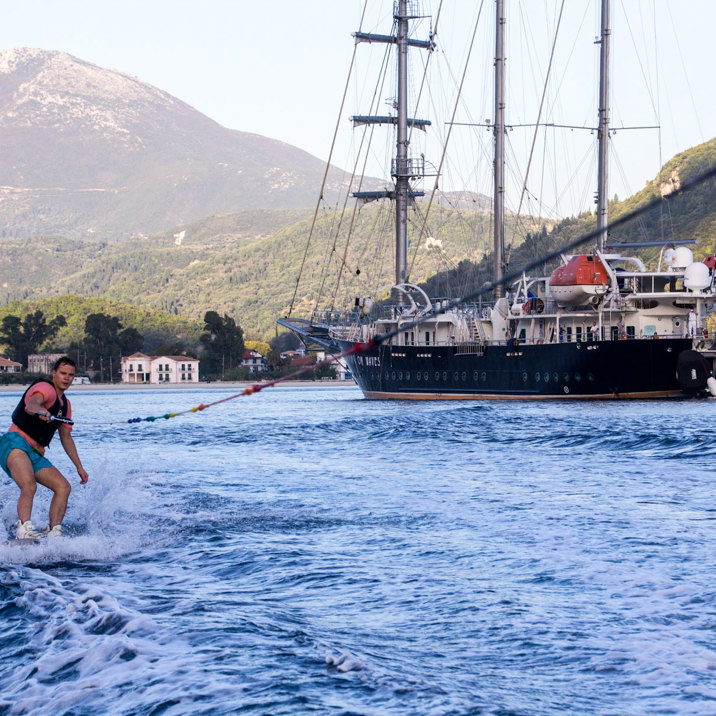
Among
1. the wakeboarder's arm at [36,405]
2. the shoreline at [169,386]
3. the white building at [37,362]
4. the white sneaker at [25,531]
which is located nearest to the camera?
the wakeboarder's arm at [36,405]

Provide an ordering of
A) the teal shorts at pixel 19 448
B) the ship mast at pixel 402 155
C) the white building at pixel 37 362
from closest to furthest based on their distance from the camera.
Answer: the teal shorts at pixel 19 448, the ship mast at pixel 402 155, the white building at pixel 37 362

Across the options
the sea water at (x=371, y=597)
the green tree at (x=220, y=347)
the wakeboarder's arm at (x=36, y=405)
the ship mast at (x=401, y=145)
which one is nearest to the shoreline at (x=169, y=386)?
the green tree at (x=220, y=347)

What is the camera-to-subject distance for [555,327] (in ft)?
168

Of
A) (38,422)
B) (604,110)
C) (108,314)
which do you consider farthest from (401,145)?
(108,314)

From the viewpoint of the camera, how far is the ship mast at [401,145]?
2502 inches

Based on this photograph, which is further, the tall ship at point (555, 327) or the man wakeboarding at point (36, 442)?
the tall ship at point (555, 327)

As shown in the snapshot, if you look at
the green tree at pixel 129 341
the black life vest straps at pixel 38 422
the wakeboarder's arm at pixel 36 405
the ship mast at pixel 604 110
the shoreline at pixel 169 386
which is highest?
the ship mast at pixel 604 110

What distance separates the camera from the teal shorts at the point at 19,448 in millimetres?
10383

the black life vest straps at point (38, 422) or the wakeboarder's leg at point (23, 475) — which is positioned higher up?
the black life vest straps at point (38, 422)

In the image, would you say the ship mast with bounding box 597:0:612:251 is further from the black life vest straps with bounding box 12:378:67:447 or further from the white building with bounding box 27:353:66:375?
the white building with bounding box 27:353:66:375

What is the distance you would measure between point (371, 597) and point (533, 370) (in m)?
44.1

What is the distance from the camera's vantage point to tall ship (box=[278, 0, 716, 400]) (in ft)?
159

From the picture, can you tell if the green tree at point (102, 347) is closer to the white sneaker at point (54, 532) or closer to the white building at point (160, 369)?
the white building at point (160, 369)

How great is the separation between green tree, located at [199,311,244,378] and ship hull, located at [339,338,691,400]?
10234 cm
